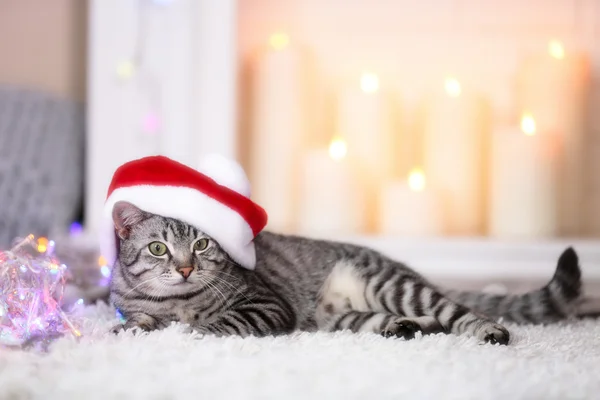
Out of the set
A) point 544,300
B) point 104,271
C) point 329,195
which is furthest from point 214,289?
point 329,195

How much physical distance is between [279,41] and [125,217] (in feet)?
3.46

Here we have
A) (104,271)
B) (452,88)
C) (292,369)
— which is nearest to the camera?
(292,369)

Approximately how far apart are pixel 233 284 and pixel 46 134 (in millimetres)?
921

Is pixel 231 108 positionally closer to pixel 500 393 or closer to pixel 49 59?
pixel 49 59

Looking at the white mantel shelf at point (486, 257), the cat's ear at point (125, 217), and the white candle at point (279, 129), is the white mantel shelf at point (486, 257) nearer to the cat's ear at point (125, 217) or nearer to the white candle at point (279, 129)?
the white candle at point (279, 129)

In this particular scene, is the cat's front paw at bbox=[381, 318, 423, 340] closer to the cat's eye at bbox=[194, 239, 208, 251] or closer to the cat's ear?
the cat's eye at bbox=[194, 239, 208, 251]

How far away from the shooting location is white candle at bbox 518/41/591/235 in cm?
184

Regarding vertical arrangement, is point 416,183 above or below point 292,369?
above

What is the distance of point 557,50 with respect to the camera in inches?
75.0

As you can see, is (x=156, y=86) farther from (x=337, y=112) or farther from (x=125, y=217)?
(x=125, y=217)

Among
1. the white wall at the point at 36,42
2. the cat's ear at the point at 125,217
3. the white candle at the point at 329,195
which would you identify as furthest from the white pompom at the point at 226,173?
the white wall at the point at 36,42

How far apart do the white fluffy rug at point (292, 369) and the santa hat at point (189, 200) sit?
0.19m

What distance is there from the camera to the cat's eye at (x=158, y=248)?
3.58 ft

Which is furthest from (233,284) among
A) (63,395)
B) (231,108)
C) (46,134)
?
(46,134)
